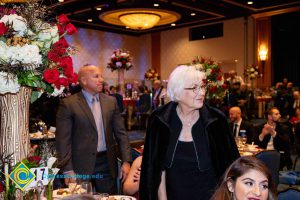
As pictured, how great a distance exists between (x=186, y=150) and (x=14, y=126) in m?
1.12

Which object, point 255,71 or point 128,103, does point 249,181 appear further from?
point 255,71

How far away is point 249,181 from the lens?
1.79m

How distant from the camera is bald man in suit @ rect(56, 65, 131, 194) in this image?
10.6 ft

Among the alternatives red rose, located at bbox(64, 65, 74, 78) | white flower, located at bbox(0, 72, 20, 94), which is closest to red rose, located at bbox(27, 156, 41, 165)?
white flower, located at bbox(0, 72, 20, 94)

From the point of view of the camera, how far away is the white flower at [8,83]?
1.52 meters

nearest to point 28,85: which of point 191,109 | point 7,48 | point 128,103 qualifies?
point 7,48

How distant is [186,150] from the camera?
229 centimetres

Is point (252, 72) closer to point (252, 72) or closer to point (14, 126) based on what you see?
point (252, 72)

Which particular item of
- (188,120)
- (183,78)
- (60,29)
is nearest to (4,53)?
(60,29)

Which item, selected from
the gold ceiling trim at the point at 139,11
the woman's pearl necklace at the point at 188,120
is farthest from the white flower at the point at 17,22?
the gold ceiling trim at the point at 139,11

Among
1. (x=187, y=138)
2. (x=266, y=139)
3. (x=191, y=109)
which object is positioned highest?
(x=191, y=109)

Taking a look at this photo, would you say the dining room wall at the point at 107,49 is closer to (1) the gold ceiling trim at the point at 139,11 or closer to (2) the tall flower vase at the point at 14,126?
(1) the gold ceiling trim at the point at 139,11

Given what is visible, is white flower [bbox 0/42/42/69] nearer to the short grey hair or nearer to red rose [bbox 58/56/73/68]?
red rose [bbox 58/56/73/68]

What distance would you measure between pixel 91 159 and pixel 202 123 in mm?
1358
